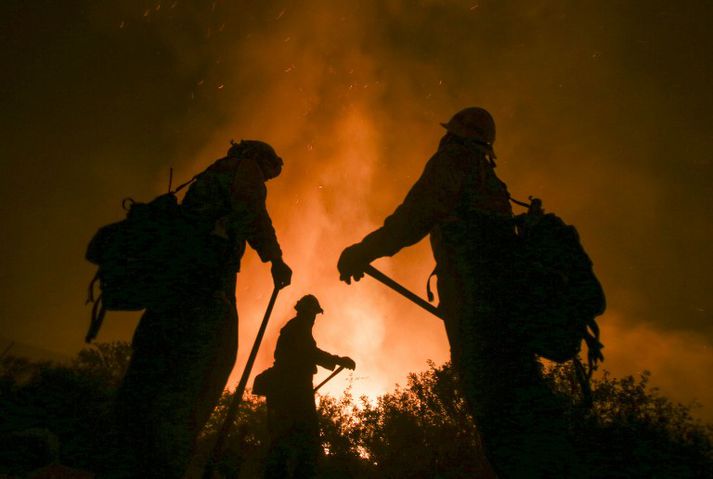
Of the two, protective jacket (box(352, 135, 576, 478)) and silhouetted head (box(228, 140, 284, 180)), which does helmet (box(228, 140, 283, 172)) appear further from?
protective jacket (box(352, 135, 576, 478))

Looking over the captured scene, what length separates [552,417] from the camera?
5.93 feet

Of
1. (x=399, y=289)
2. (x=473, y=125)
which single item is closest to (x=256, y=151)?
(x=399, y=289)

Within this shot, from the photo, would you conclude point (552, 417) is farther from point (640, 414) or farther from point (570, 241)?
point (640, 414)

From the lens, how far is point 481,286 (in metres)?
2.24

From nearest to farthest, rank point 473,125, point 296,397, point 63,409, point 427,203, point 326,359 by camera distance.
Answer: point 427,203
point 473,125
point 296,397
point 326,359
point 63,409

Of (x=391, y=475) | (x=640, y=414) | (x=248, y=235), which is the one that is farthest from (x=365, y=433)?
(x=248, y=235)

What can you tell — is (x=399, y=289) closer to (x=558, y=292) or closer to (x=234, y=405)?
(x=558, y=292)

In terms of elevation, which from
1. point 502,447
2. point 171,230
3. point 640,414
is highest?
point 640,414

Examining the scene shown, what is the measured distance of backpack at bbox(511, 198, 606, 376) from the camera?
2.09 meters

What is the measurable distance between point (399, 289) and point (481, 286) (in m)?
1.27

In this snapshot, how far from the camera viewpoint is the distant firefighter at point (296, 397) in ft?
16.3

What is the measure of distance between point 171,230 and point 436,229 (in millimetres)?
2035

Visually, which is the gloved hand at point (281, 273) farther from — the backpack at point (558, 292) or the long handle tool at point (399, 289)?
the backpack at point (558, 292)

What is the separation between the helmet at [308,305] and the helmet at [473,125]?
5.32 metres
